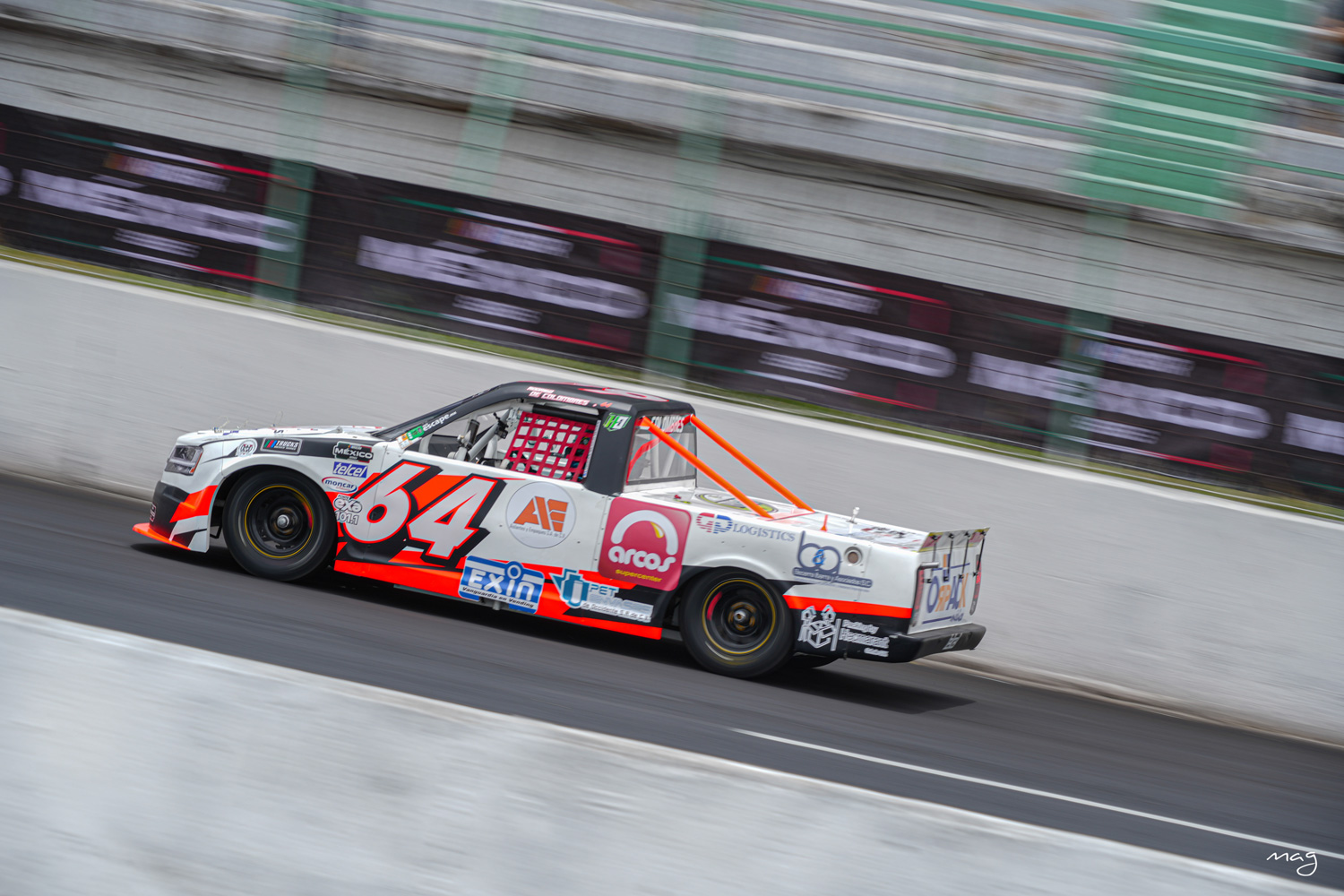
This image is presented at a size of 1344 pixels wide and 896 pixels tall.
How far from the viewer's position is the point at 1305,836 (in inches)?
229

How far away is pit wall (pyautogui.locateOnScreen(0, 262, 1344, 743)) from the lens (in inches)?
323

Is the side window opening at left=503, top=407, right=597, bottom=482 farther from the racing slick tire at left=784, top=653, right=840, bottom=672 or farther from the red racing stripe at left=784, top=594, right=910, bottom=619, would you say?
the racing slick tire at left=784, top=653, right=840, bottom=672

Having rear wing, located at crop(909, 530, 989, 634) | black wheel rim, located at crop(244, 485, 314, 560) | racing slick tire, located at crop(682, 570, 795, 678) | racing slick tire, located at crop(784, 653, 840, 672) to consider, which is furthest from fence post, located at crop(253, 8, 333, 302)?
rear wing, located at crop(909, 530, 989, 634)

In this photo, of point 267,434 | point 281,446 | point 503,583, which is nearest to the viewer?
point 503,583

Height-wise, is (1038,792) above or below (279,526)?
below

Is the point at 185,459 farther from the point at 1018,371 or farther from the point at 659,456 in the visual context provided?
the point at 1018,371

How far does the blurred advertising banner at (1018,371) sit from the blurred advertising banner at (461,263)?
0.89 metres

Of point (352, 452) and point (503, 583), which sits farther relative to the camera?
point (352, 452)

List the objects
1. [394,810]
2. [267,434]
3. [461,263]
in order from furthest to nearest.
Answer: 1. [461,263]
2. [267,434]
3. [394,810]

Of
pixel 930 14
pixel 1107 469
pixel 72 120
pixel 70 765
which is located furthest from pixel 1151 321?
pixel 72 120

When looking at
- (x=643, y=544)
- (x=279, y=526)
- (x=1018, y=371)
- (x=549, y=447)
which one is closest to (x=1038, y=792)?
(x=643, y=544)

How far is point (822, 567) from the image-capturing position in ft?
22.4

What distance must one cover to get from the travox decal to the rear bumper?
1.21m

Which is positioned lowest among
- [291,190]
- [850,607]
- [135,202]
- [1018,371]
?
[850,607]
